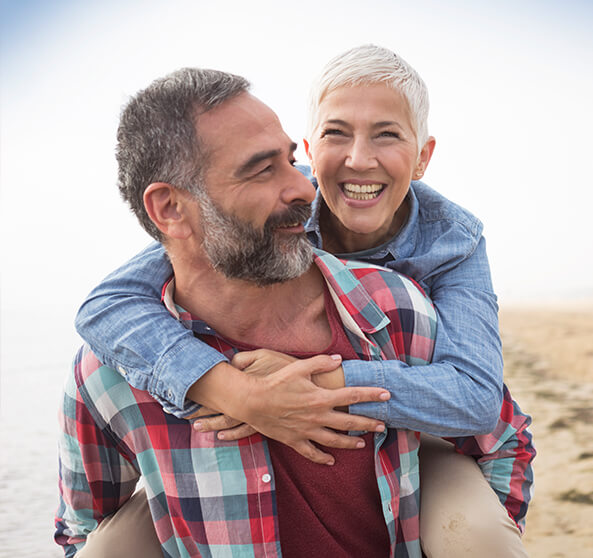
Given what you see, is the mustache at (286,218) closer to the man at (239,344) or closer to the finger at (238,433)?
the man at (239,344)

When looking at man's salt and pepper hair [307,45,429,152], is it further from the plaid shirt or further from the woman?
the plaid shirt

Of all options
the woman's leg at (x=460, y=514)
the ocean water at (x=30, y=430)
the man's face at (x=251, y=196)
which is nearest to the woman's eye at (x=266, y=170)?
the man's face at (x=251, y=196)

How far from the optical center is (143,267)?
1.89 meters

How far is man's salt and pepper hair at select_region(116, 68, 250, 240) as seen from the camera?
170cm

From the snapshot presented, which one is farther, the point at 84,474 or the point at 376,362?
the point at 84,474

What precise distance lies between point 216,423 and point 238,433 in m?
0.06

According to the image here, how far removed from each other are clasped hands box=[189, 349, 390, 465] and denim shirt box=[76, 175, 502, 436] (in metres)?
0.04

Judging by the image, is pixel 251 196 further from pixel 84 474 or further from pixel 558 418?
pixel 558 418

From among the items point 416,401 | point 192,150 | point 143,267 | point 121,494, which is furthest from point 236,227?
point 121,494

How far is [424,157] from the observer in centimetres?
243

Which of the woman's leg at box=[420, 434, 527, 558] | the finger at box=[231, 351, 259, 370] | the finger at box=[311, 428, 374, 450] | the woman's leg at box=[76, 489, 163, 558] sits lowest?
the woman's leg at box=[76, 489, 163, 558]

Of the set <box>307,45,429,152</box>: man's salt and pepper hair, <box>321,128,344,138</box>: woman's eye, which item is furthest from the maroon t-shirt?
<box>307,45,429,152</box>: man's salt and pepper hair

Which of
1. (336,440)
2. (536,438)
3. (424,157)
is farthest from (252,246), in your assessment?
(536,438)

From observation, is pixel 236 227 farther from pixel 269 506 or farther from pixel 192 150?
pixel 269 506
